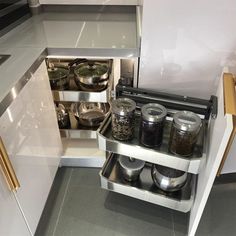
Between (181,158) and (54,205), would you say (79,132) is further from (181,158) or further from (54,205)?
(181,158)

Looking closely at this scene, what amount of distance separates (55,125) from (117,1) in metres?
0.91

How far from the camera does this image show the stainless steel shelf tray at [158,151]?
0.90m

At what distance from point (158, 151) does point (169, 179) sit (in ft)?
0.68

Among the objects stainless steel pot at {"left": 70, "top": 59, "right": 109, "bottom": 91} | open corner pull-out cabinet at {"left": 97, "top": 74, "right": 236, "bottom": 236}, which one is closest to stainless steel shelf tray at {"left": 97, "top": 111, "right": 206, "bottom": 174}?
open corner pull-out cabinet at {"left": 97, "top": 74, "right": 236, "bottom": 236}

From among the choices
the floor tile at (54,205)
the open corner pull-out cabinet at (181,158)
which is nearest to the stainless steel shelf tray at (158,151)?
the open corner pull-out cabinet at (181,158)

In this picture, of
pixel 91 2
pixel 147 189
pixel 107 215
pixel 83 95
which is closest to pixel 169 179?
pixel 147 189

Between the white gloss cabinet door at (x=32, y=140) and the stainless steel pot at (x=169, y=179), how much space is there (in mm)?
550

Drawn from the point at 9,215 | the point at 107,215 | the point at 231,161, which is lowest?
the point at 107,215

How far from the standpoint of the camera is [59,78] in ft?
4.17

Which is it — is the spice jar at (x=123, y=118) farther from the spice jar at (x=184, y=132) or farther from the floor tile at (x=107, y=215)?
the floor tile at (x=107, y=215)

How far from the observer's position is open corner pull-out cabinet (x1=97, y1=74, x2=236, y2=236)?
0.80m

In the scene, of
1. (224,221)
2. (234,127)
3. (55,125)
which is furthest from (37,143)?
(224,221)

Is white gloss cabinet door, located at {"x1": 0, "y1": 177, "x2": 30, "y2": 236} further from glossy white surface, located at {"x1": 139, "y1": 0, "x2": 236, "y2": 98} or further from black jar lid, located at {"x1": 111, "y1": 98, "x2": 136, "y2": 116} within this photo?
glossy white surface, located at {"x1": 139, "y1": 0, "x2": 236, "y2": 98}

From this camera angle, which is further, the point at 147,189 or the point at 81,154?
the point at 81,154
